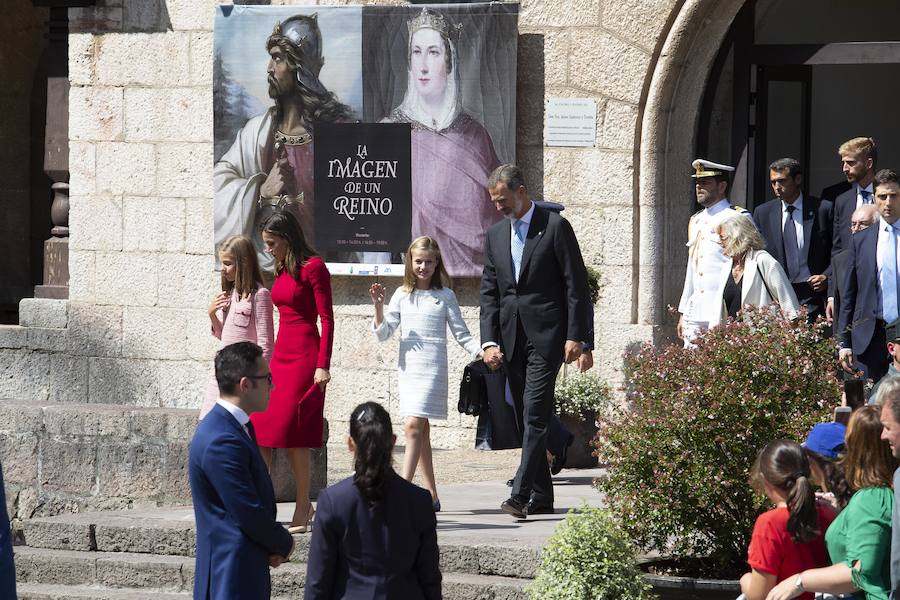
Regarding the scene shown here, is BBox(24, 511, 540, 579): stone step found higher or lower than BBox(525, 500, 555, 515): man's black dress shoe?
lower

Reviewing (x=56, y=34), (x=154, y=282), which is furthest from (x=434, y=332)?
(x=56, y=34)

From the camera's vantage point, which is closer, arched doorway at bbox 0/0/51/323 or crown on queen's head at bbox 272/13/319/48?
crown on queen's head at bbox 272/13/319/48

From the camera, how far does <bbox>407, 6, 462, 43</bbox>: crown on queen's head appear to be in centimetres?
1079

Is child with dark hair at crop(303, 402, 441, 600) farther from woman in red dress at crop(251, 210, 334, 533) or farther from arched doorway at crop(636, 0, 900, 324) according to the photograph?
arched doorway at crop(636, 0, 900, 324)

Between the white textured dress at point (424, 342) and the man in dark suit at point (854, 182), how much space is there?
2.31m

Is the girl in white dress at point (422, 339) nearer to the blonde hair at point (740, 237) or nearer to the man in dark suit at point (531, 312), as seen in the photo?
the man in dark suit at point (531, 312)

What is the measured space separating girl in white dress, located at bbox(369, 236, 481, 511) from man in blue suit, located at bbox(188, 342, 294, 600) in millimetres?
2771

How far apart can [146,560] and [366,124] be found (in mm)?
4557

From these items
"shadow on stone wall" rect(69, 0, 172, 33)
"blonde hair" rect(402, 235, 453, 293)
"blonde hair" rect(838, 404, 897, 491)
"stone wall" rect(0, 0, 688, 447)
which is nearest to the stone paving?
"blonde hair" rect(402, 235, 453, 293)

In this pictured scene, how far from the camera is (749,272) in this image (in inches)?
311

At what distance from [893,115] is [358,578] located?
1121 cm

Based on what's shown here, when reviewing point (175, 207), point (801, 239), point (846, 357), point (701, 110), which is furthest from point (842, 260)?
point (175, 207)

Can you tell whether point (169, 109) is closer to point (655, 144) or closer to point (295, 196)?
point (295, 196)

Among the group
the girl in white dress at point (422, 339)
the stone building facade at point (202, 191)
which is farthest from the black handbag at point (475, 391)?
the stone building facade at point (202, 191)
